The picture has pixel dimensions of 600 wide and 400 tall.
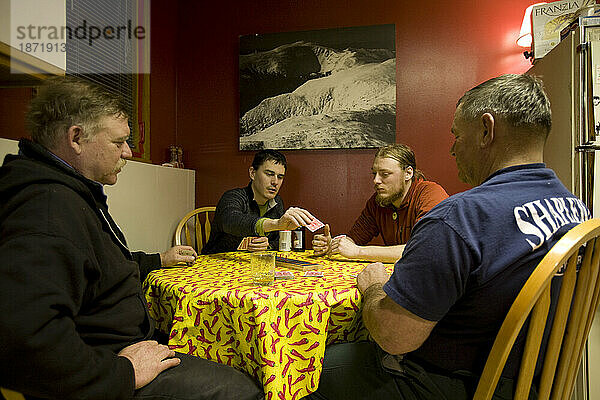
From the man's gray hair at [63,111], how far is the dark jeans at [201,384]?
2.23 ft

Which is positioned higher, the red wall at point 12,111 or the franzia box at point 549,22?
the franzia box at point 549,22

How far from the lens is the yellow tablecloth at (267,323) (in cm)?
114

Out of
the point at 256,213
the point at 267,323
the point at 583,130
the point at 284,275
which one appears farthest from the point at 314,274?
the point at 583,130

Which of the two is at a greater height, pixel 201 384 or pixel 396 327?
pixel 396 327

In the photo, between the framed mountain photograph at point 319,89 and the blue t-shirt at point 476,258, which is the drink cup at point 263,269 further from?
the framed mountain photograph at point 319,89

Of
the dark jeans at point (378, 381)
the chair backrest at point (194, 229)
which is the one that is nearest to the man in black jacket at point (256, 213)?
the chair backrest at point (194, 229)

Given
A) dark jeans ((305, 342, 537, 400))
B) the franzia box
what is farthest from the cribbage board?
the franzia box

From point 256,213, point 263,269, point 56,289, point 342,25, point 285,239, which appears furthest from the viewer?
point 342,25

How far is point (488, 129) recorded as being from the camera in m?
1.02

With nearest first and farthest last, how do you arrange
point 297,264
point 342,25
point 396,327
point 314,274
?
1. point 396,327
2. point 314,274
3. point 297,264
4. point 342,25

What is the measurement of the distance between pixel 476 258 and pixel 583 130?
4.46ft

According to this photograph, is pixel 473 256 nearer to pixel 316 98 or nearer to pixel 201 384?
pixel 201 384

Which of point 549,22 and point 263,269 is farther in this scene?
point 549,22

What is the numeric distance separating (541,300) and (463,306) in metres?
0.16
